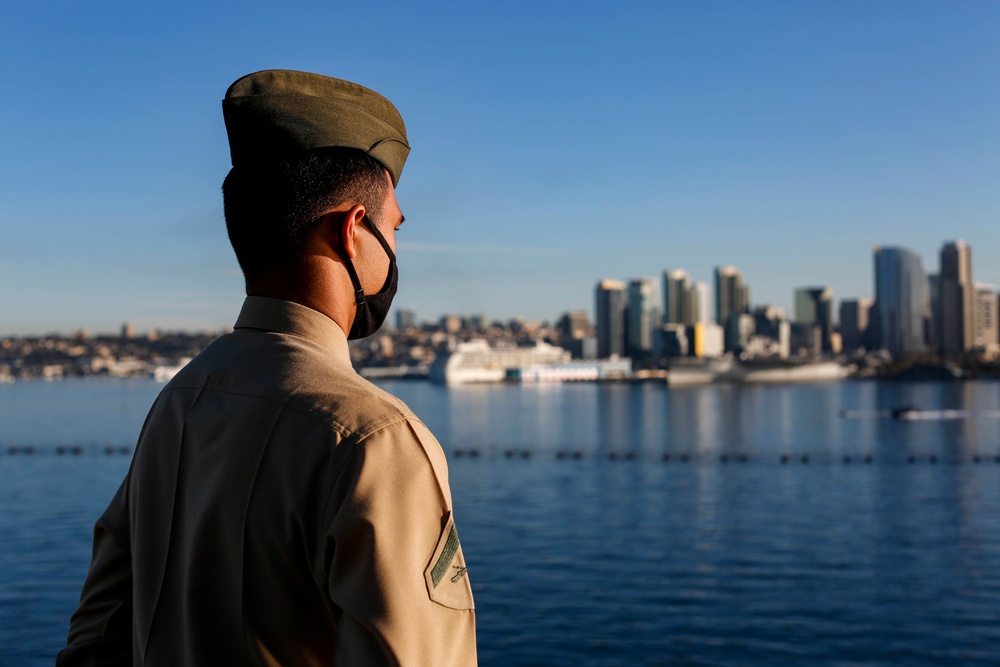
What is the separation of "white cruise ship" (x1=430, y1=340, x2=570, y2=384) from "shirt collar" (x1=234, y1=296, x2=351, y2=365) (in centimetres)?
12373

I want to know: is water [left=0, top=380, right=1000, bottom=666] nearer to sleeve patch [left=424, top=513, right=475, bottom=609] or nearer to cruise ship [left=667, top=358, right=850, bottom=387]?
sleeve patch [left=424, top=513, right=475, bottom=609]

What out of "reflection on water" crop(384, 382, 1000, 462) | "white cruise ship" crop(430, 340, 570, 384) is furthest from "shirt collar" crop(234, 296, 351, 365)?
"white cruise ship" crop(430, 340, 570, 384)

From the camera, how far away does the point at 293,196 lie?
124 centimetres

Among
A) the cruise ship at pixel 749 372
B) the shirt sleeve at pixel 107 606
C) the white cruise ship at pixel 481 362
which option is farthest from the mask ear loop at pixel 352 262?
the white cruise ship at pixel 481 362

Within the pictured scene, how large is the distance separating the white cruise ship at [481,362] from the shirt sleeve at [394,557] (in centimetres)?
12397

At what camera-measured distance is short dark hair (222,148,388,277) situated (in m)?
1.23

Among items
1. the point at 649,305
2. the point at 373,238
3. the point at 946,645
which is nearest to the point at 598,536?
the point at 946,645

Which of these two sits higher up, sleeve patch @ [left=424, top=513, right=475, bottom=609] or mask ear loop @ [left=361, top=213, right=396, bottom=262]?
mask ear loop @ [left=361, top=213, right=396, bottom=262]

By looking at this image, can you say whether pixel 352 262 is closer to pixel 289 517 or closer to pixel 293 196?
pixel 293 196

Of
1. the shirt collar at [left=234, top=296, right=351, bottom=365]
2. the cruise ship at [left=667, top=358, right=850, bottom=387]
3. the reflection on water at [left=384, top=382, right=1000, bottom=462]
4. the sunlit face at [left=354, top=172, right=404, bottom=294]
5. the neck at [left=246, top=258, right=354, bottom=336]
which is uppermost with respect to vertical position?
the sunlit face at [left=354, top=172, right=404, bottom=294]

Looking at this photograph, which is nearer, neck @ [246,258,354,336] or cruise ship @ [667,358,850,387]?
neck @ [246,258,354,336]

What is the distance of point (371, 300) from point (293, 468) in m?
0.34

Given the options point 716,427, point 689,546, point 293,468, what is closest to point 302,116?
point 293,468

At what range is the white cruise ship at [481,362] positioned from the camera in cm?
12575
